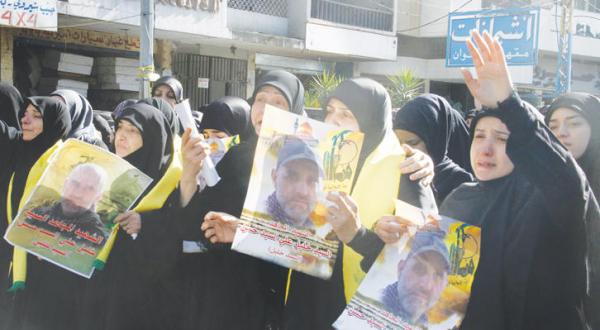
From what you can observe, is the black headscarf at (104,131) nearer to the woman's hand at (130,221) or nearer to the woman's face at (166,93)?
the woman's face at (166,93)

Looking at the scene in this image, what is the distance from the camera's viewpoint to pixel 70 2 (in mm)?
10297

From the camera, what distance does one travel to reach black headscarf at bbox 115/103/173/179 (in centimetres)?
264

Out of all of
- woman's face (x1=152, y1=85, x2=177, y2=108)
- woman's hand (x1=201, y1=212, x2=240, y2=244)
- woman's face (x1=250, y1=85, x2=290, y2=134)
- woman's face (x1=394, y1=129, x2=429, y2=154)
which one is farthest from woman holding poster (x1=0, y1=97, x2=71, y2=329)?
woman's face (x1=152, y1=85, x2=177, y2=108)

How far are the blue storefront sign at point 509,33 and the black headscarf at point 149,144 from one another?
406 inches

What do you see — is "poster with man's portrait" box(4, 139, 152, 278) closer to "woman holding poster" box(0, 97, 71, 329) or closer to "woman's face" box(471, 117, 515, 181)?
"woman holding poster" box(0, 97, 71, 329)

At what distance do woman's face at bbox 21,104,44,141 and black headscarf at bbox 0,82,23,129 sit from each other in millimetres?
534

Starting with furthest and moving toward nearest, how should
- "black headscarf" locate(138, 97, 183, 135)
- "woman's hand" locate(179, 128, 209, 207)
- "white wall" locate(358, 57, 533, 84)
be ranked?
"white wall" locate(358, 57, 533, 84) → "black headscarf" locate(138, 97, 183, 135) → "woman's hand" locate(179, 128, 209, 207)

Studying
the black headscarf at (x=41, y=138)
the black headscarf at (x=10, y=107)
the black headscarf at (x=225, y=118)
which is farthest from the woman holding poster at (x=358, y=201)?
the black headscarf at (x=10, y=107)

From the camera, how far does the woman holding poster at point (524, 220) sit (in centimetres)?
167

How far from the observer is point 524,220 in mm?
1729

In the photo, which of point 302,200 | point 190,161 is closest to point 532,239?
point 302,200

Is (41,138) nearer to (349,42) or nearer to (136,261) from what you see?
(136,261)

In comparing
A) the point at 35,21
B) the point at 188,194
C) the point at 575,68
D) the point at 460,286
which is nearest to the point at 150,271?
the point at 188,194

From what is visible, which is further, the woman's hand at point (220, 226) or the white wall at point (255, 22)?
the white wall at point (255, 22)
